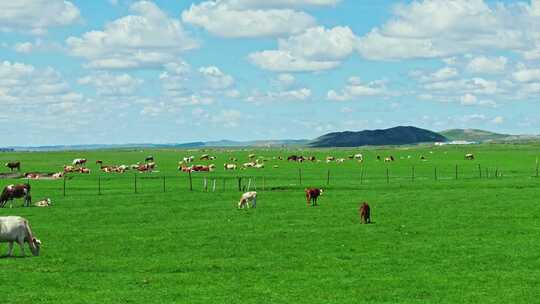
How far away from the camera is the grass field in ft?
69.7

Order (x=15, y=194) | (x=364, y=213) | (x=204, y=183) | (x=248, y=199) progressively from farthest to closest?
(x=204, y=183)
(x=15, y=194)
(x=248, y=199)
(x=364, y=213)

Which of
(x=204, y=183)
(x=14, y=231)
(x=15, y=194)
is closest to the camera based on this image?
(x=14, y=231)

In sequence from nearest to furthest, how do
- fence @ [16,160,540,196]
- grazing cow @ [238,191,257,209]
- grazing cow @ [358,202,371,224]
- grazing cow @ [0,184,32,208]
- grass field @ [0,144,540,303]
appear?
1. grass field @ [0,144,540,303]
2. grazing cow @ [358,202,371,224]
3. grazing cow @ [238,191,257,209]
4. grazing cow @ [0,184,32,208]
5. fence @ [16,160,540,196]

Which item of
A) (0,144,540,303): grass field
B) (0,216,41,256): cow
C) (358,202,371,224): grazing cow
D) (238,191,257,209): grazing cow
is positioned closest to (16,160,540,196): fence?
(0,144,540,303): grass field

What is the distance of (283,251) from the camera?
94.8ft

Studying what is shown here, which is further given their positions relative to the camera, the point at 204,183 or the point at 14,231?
the point at 204,183

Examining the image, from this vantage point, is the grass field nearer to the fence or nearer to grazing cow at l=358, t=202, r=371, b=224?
grazing cow at l=358, t=202, r=371, b=224

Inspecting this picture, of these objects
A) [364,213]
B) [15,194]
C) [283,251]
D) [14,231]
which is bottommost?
[283,251]

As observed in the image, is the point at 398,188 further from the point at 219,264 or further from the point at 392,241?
the point at 219,264

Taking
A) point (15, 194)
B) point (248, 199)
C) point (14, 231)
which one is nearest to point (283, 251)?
point (14, 231)

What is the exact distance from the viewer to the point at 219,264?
26.1 meters

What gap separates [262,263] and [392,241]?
7.24 metres

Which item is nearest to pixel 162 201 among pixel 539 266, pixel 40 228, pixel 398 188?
pixel 40 228

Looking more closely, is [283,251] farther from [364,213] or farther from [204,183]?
[204,183]
